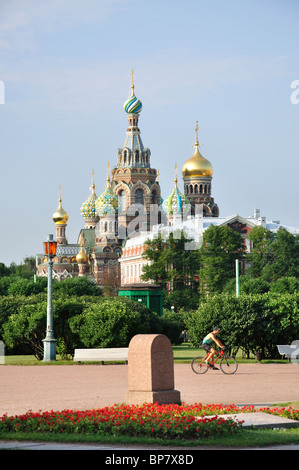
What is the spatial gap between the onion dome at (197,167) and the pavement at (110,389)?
9398cm

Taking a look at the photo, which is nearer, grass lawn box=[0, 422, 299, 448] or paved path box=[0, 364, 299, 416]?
grass lawn box=[0, 422, 299, 448]

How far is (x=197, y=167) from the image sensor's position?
12212 cm

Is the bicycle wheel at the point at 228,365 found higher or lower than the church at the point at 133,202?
lower

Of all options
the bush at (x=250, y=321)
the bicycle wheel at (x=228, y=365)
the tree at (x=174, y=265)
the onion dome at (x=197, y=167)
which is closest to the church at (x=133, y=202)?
the onion dome at (x=197, y=167)

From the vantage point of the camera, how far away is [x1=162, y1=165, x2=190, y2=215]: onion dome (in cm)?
11596

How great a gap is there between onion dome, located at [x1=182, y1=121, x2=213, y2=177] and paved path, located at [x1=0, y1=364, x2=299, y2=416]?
9377cm

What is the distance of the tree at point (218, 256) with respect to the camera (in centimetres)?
8069

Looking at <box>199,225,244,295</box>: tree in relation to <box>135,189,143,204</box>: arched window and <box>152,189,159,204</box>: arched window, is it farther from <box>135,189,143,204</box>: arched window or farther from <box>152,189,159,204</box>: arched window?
<box>135,189,143,204</box>: arched window

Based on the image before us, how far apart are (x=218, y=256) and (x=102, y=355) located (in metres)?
53.7

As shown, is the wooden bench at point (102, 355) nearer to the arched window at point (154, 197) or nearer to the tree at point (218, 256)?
the tree at point (218, 256)

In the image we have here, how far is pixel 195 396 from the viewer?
1834 centimetres

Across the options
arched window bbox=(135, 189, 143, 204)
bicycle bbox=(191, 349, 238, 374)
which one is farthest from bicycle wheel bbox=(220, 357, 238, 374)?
arched window bbox=(135, 189, 143, 204)
